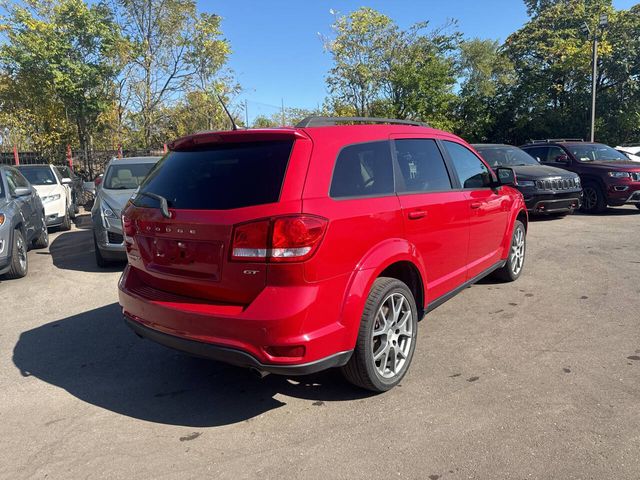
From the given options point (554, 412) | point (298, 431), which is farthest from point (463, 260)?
point (298, 431)

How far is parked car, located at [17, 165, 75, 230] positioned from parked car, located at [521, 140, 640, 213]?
39.5ft

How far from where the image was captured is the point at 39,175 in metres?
11.5

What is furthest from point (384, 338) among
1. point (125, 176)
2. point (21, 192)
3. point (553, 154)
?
point (553, 154)

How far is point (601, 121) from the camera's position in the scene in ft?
85.6

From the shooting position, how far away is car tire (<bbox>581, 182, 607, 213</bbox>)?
38.0 ft

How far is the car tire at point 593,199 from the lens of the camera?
11.6 metres

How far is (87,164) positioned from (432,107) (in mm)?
17037

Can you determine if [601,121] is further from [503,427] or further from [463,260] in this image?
[503,427]

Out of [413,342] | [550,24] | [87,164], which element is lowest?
[413,342]

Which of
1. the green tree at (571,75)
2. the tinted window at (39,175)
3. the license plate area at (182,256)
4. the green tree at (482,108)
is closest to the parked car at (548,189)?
the license plate area at (182,256)

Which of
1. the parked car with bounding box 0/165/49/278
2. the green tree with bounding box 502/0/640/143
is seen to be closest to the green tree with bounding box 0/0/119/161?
the parked car with bounding box 0/165/49/278

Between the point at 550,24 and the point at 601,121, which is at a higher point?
the point at 550,24

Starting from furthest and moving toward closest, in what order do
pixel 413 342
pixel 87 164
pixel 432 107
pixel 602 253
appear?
pixel 432 107 → pixel 87 164 → pixel 602 253 → pixel 413 342

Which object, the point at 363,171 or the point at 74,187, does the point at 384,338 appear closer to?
the point at 363,171
